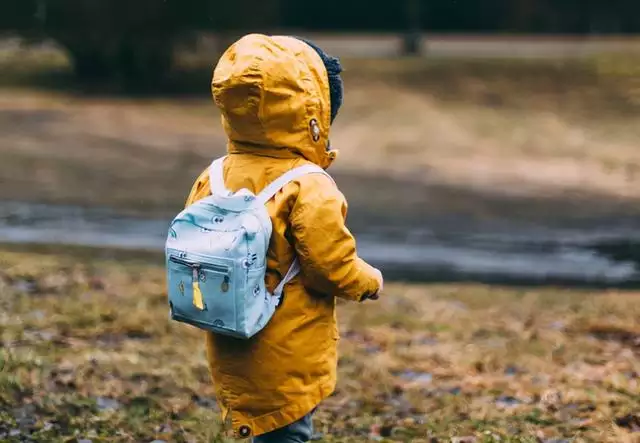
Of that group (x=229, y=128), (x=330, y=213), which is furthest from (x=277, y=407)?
(x=229, y=128)

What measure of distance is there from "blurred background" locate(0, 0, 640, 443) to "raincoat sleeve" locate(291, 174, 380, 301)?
1.65 meters

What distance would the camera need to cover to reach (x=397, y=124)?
767 inches

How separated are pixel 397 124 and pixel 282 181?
16.5 meters

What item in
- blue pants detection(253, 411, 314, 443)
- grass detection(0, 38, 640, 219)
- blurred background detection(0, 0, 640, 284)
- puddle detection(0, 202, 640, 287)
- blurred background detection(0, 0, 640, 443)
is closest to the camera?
blue pants detection(253, 411, 314, 443)

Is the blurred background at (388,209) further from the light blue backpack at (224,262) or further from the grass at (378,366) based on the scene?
the light blue backpack at (224,262)

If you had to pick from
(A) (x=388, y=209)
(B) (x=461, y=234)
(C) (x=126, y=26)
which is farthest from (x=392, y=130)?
(B) (x=461, y=234)

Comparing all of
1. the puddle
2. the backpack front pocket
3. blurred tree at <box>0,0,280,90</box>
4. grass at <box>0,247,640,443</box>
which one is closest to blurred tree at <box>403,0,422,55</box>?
blurred tree at <box>0,0,280,90</box>

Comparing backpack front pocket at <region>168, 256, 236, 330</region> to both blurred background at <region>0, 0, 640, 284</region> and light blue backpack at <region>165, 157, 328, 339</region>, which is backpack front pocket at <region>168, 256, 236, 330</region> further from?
blurred background at <region>0, 0, 640, 284</region>

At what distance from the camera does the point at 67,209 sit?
12.2 metres

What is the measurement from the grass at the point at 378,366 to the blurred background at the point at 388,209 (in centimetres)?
2

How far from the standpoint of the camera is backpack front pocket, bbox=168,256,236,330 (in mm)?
3039

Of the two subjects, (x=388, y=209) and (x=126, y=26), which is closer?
(x=388, y=209)

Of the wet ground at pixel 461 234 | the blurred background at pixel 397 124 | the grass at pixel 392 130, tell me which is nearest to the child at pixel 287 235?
the wet ground at pixel 461 234

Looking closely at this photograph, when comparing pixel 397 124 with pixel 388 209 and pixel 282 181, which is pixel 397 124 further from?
pixel 282 181
